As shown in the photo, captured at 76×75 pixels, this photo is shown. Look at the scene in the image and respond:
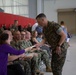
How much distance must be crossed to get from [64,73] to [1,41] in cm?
255

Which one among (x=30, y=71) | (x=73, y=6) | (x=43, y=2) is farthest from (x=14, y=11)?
(x=30, y=71)

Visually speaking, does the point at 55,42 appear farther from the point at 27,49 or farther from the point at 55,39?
the point at 27,49

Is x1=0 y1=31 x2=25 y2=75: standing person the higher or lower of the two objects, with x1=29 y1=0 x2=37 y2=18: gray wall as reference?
lower

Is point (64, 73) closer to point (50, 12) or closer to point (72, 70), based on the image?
point (72, 70)

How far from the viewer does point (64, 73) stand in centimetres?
493

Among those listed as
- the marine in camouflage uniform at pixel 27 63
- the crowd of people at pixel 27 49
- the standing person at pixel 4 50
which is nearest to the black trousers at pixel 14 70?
the crowd of people at pixel 27 49

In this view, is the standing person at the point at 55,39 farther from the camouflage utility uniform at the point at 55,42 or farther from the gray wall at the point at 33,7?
the gray wall at the point at 33,7

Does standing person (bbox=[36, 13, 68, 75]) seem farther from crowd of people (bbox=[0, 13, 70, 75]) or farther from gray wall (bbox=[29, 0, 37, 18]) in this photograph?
gray wall (bbox=[29, 0, 37, 18])

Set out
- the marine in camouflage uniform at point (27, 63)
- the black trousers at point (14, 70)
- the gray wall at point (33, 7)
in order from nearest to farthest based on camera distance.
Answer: the black trousers at point (14, 70) < the marine in camouflage uniform at point (27, 63) < the gray wall at point (33, 7)

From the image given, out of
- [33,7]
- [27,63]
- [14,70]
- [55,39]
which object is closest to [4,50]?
[14,70]

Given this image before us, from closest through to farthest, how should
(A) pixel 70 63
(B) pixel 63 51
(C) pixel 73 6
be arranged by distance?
(B) pixel 63 51, (A) pixel 70 63, (C) pixel 73 6

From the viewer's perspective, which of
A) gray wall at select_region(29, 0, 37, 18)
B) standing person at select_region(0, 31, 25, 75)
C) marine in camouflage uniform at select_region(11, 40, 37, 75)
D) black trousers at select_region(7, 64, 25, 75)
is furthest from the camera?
gray wall at select_region(29, 0, 37, 18)

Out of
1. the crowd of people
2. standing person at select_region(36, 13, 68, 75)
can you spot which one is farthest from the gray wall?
standing person at select_region(36, 13, 68, 75)

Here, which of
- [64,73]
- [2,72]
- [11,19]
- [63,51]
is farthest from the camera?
[11,19]
